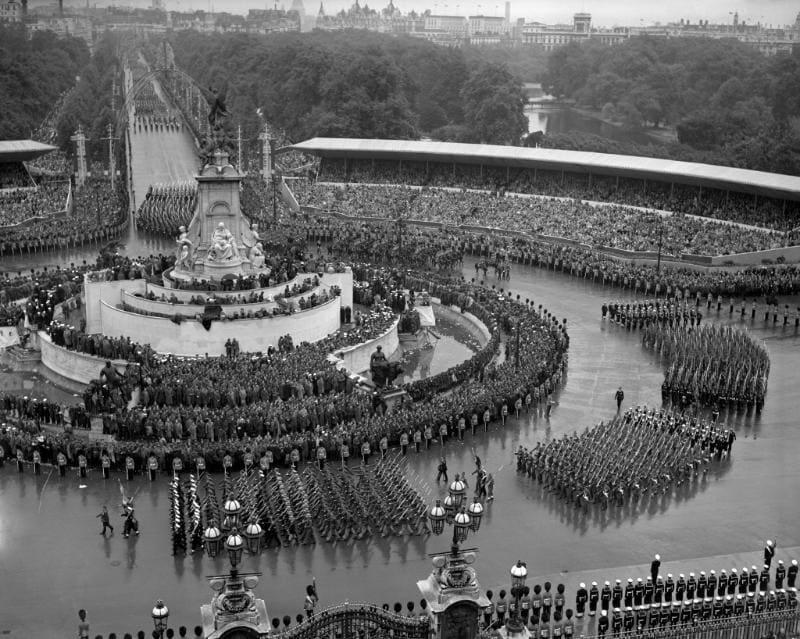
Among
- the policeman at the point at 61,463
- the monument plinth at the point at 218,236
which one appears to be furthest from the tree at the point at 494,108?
the policeman at the point at 61,463

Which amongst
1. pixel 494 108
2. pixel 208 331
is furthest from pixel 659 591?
pixel 494 108

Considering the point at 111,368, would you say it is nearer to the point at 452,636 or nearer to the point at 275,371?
the point at 275,371

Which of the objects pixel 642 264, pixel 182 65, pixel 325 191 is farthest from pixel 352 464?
pixel 182 65

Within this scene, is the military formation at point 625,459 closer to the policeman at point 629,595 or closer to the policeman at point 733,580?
the policeman at point 733,580

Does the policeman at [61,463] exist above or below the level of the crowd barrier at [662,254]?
below

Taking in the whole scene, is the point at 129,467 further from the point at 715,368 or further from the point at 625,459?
the point at 715,368

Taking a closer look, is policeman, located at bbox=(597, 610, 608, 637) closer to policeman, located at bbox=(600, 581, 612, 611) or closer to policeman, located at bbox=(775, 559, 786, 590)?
policeman, located at bbox=(600, 581, 612, 611)

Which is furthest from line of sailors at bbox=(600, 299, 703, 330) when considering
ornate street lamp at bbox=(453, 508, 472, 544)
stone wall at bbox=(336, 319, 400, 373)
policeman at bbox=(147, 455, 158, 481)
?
ornate street lamp at bbox=(453, 508, 472, 544)
